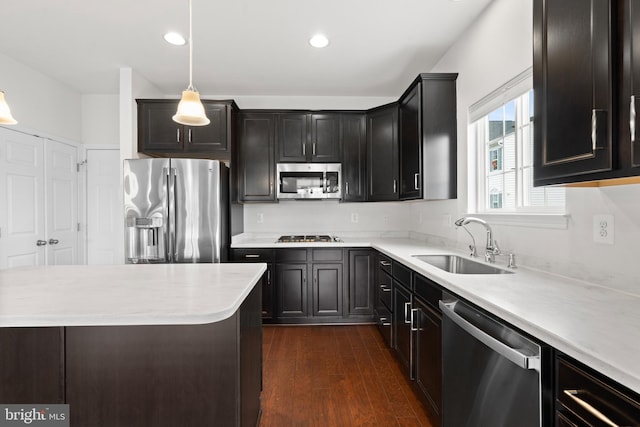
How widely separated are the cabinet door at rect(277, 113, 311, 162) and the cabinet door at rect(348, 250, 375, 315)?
130cm

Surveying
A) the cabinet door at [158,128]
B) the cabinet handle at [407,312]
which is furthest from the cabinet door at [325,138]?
the cabinet handle at [407,312]

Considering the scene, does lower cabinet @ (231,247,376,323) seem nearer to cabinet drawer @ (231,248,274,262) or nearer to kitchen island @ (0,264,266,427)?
cabinet drawer @ (231,248,274,262)

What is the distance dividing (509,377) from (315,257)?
2547 millimetres

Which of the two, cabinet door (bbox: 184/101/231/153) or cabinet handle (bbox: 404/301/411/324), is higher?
cabinet door (bbox: 184/101/231/153)

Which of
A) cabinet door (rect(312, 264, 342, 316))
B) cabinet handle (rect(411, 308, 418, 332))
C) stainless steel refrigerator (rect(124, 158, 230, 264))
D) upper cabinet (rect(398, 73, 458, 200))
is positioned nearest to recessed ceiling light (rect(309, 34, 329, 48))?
upper cabinet (rect(398, 73, 458, 200))

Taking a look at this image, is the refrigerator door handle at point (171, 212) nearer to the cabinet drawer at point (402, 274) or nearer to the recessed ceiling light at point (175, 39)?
the recessed ceiling light at point (175, 39)

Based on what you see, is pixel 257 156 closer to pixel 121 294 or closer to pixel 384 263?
pixel 384 263

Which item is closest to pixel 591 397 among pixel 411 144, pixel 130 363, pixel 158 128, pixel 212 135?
pixel 130 363

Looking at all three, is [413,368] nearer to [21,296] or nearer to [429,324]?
[429,324]

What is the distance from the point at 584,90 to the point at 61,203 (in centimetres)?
474

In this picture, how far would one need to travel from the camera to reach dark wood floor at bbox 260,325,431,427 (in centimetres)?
198

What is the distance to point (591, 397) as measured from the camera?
2.68 ft

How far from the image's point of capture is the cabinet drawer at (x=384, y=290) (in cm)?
289

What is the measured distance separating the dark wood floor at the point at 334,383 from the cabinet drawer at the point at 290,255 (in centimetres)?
76
